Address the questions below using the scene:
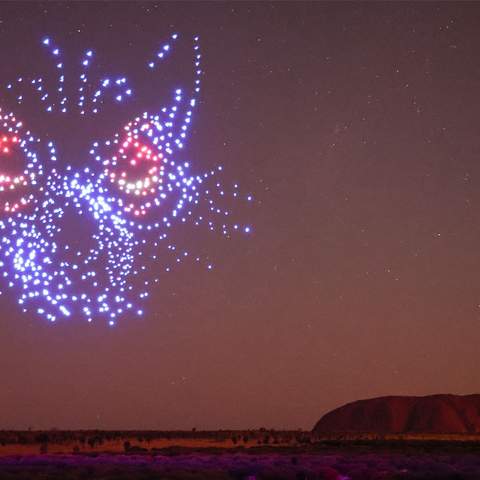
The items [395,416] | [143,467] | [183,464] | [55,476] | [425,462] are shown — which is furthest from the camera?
[395,416]

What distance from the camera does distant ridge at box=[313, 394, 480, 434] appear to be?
501 ft

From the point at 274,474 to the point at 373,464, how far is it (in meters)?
7.43

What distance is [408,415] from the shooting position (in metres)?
161

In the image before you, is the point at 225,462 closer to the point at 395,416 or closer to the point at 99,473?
the point at 99,473

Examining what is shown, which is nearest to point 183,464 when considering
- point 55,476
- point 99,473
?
point 99,473

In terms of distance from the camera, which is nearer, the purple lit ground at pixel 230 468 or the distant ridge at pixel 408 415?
the purple lit ground at pixel 230 468

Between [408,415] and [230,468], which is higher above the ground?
[408,415]

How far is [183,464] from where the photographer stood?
3459 cm

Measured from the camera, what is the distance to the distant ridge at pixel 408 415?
15275cm

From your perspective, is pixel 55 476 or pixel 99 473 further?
pixel 99 473

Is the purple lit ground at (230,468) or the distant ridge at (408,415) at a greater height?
the distant ridge at (408,415)

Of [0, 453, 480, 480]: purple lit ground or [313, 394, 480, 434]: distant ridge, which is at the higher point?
[313, 394, 480, 434]: distant ridge

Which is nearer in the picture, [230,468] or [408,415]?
[230,468]

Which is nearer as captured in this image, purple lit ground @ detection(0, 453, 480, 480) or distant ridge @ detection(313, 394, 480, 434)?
purple lit ground @ detection(0, 453, 480, 480)
